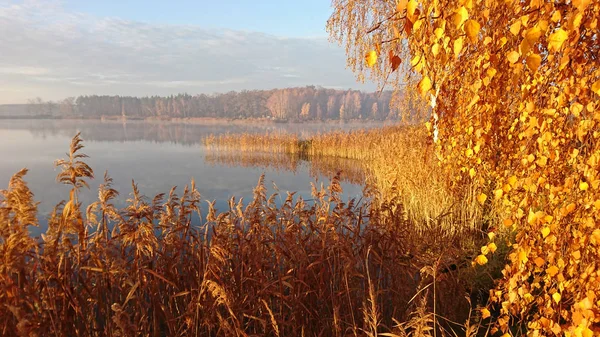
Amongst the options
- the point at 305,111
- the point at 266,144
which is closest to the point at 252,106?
the point at 305,111

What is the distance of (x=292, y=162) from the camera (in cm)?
1789

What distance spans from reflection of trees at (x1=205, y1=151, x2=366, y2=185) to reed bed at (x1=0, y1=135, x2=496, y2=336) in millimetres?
9888

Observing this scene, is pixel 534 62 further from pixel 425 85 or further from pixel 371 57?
pixel 371 57

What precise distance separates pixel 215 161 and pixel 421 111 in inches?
439

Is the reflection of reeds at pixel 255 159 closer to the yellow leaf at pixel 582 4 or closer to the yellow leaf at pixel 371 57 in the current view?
the yellow leaf at pixel 371 57

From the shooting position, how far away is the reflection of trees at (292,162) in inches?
586

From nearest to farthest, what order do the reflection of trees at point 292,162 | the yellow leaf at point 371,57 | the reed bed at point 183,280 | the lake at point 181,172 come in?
the yellow leaf at point 371,57 → the reed bed at point 183,280 → the lake at point 181,172 → the reflection of trees at point 292,162

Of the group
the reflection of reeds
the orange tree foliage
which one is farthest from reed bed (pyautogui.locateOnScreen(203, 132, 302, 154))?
the orange tree foliage

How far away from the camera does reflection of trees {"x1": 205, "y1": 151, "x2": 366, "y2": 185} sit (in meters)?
14.9

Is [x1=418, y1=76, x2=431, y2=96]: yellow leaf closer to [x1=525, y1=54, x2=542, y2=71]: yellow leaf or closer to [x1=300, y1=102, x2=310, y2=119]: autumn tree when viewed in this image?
[x1=525, y1=54, x2=542, y2=71]: yellow leaf

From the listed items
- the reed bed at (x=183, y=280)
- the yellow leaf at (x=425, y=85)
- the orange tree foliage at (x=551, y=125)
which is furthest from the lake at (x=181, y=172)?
the yellow leaf at (x=425, y=85)

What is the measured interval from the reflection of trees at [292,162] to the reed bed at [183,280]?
989cm

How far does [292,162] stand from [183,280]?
14597 mm

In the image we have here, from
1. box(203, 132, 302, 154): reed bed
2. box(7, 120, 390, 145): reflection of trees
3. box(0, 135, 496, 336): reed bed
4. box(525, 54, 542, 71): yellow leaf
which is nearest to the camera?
box(525, 54, 542, 71): yellow leaf
